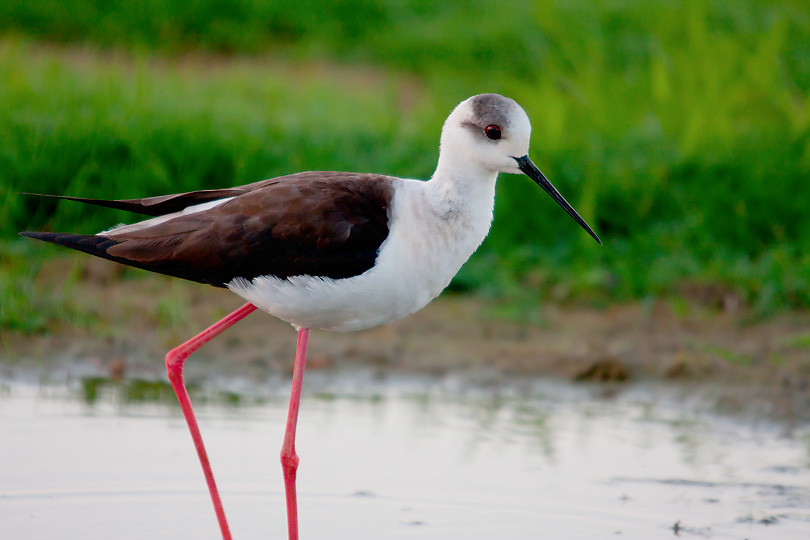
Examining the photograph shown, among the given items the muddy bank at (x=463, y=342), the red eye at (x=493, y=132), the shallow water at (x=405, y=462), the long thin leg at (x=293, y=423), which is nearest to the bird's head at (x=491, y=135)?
the red eye at (x=493, y=132)

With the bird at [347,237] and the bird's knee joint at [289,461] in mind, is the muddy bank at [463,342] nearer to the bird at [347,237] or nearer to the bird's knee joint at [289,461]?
the bird's knee joint at [289,461]

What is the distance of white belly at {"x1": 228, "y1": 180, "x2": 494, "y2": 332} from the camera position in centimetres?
360

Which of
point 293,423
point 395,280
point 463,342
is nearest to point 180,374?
point 293,423

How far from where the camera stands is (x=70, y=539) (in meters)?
3.74

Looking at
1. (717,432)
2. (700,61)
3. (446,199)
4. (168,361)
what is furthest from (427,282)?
(700,61)

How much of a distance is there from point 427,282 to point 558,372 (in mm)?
2217

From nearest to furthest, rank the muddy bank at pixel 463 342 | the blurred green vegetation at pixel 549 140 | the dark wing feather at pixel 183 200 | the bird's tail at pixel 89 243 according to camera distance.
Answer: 1. the bird's tail at pixel 89 243
2. the dark wing feather at pixel 183 200
3. the muddy bank at pixel 463 342
4. the blurred green vegetation at pixel 549 140

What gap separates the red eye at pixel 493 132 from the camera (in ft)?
12.2

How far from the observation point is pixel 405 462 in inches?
177

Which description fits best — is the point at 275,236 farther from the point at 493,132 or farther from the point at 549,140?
the point at 549,140

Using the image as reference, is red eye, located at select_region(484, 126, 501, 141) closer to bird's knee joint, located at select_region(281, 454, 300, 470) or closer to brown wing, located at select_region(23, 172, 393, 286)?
brown wing, located at select_region(23, 172, 393, 286)

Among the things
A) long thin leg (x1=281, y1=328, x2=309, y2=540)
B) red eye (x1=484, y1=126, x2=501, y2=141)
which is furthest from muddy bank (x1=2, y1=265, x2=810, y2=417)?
red eye (x1=484, y1=126, x2=501, y2=141)

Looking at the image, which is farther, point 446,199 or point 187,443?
point 187,443

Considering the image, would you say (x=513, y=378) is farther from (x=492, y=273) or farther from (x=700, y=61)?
(x=700, y=61)
